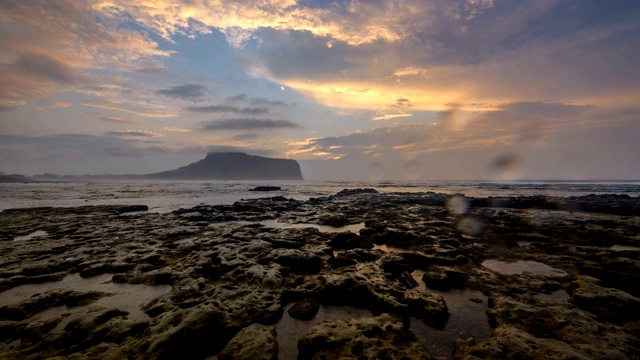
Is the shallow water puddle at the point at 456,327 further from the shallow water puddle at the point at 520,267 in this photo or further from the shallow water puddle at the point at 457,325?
the shallow water puddle at the point at 520,267

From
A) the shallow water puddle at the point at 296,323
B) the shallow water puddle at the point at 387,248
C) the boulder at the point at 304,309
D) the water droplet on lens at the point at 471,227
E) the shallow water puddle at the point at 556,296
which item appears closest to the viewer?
the shallow water puddle at the point at 296,323

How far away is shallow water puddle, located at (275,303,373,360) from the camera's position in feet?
19.2

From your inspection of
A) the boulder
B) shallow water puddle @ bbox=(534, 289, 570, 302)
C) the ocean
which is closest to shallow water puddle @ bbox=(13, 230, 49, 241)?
the ocean

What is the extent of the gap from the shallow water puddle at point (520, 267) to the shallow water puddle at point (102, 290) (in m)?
12.9

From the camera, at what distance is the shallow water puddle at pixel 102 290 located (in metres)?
7.59

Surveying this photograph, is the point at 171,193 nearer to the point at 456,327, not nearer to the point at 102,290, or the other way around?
the point at 102,290

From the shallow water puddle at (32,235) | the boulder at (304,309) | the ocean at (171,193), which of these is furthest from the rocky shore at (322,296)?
the ocean at (171,193)

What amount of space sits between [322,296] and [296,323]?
4.77 feet

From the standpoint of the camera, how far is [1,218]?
72.1 ft

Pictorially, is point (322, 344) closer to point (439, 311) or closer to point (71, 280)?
point (439, 311)

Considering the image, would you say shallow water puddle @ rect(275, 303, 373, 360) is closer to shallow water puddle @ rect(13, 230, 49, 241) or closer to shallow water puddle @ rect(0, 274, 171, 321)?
shallow water puddle @ rect(0, 274, 171, 321)

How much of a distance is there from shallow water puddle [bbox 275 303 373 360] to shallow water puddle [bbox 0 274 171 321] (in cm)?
386

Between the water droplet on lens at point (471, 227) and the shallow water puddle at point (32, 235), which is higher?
the water droplet on lens at point (471, 227)

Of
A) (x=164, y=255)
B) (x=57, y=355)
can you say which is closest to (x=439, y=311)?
(x=57, y=355)
